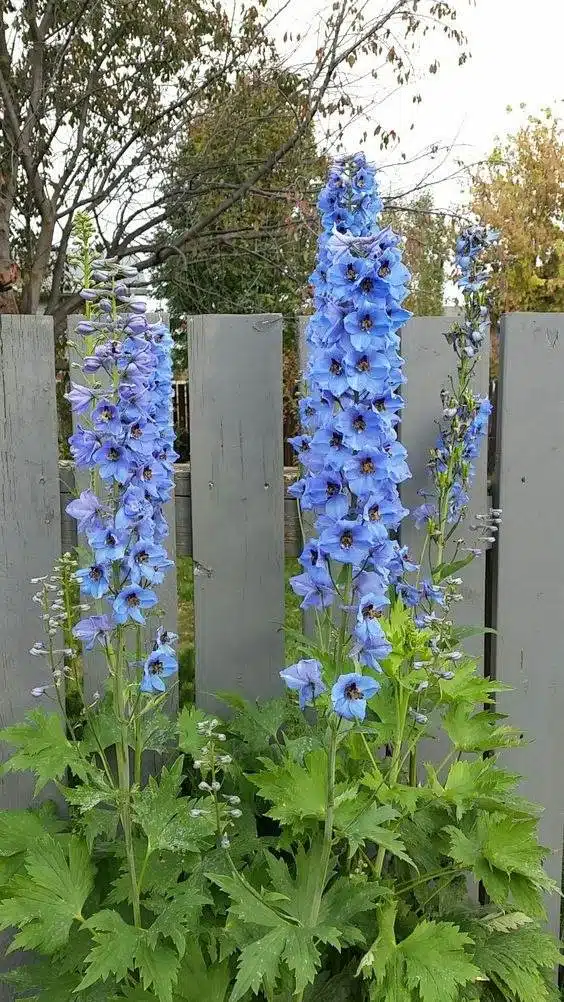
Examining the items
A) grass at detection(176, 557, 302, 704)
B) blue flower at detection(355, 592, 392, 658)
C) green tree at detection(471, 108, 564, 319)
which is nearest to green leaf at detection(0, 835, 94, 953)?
grass at detection(176, 557, 302, 704)

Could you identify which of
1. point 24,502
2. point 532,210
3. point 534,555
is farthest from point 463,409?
point 532,210

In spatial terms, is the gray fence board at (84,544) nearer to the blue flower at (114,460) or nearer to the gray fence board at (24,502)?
the gray fence board at (24,502)

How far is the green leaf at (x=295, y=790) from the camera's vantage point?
2.02m

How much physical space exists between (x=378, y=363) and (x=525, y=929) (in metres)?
1.76

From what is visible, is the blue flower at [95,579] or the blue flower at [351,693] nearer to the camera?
the blue flower at [351,693]

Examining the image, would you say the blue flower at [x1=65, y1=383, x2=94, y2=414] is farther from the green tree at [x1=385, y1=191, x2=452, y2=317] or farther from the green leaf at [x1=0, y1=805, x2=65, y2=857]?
the green tree at [x1=385, y1=191, x2=452, y2=317]

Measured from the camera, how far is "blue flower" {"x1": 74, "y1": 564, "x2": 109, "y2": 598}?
186cm

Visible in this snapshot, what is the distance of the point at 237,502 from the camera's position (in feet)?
8.87

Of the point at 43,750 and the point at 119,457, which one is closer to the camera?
the point at 119,457

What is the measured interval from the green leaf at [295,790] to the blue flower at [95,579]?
66cm

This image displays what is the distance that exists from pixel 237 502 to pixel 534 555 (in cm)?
114

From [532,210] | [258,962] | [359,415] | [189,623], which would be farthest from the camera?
[532,210]

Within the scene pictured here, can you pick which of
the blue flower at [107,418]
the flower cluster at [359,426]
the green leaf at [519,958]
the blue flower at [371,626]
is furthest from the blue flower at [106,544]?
the green leaf at [519,958]

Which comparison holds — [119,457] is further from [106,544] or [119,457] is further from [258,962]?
[258,962]
